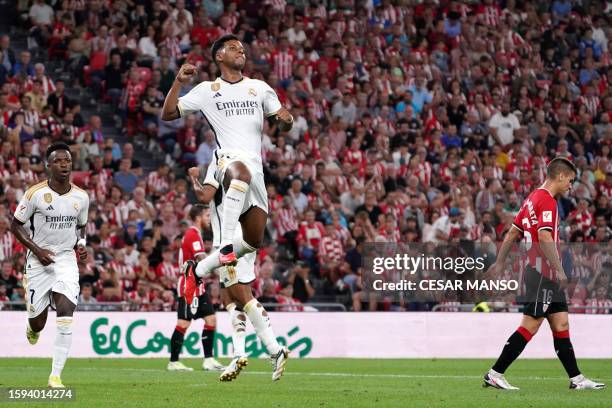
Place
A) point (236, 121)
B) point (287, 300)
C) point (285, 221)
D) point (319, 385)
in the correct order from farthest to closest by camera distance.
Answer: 1. point (285, 221)
2. point (287, 300)
3. point (319, 385)
4. point (236, 121)

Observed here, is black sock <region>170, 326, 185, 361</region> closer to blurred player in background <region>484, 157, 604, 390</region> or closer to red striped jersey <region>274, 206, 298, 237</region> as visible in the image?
blurred player in background <region>484, 157, 604, 390</region>

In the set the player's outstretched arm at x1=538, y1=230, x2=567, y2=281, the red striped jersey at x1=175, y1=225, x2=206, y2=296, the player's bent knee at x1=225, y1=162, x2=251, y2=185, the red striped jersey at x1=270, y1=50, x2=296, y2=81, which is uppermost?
the red striped jersey at x1=270, y1=50, x2=296, y2=81

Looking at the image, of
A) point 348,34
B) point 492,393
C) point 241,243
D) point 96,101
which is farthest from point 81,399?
point 348,34

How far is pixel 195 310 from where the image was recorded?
19516 mm

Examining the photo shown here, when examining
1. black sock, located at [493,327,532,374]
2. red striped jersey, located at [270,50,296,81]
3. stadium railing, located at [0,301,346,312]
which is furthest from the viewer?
red striped jersey, located at [270,50,296,81]

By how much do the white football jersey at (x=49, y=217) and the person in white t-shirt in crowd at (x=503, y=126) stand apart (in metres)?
18.8

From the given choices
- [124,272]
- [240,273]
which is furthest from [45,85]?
[240,273]

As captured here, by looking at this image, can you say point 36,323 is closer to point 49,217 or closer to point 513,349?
point 49,217

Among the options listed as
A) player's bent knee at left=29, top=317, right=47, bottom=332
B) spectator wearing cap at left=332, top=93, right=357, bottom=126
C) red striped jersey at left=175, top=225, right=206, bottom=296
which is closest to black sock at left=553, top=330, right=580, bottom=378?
player's bent knee at left=29, top=317, right=47, bottom=332

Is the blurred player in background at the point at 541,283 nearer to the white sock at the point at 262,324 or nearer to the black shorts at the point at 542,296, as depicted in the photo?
the black shorts at the point at 542,296

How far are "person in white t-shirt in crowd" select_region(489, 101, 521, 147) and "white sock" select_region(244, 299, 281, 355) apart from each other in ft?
63.7

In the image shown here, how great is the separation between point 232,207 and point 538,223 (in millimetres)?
3444

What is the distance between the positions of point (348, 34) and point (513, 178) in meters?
6.36

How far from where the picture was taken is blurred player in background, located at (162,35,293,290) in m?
12.6
